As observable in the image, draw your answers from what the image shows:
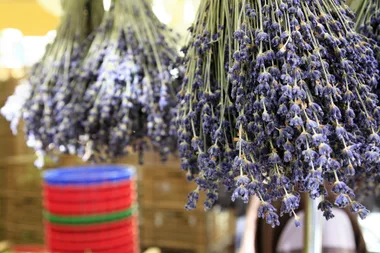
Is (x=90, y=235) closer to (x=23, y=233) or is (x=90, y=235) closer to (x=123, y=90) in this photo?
(x=123, y=90)

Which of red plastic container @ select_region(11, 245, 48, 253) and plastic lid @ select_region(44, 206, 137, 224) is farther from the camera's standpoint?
plastic lid @ select_region(44, 206, 137, 224)

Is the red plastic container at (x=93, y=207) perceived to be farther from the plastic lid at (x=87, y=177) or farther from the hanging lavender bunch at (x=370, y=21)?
the hanging lavender bunch at (x=370, y=21)

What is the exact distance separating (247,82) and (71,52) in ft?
2.05

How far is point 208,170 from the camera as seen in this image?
59 centimetres

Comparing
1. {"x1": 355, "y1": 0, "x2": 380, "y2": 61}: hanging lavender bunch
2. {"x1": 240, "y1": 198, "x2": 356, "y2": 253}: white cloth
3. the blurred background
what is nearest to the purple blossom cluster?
{"x1": 355, "y1": 0, "x2": 380, "y2": 61}: hanging lavender bunch

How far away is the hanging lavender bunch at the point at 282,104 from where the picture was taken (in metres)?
0.52

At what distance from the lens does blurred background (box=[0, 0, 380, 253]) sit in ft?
11.4

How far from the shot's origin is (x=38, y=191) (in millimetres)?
3986

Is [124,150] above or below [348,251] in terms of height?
above

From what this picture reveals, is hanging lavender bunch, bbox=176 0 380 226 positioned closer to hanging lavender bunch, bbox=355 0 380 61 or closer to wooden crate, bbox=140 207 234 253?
hanging lavender bunch, bbox=355 0 380 61

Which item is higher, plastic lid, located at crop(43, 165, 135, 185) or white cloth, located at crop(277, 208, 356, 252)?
plastic lid, located at crop(43, 165, 135, 185)

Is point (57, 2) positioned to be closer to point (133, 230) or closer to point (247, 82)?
point (247, 82)

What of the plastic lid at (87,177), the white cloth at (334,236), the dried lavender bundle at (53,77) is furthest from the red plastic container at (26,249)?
the white cloth at (334,236)

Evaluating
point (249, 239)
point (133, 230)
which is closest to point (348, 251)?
point (249, 239)
